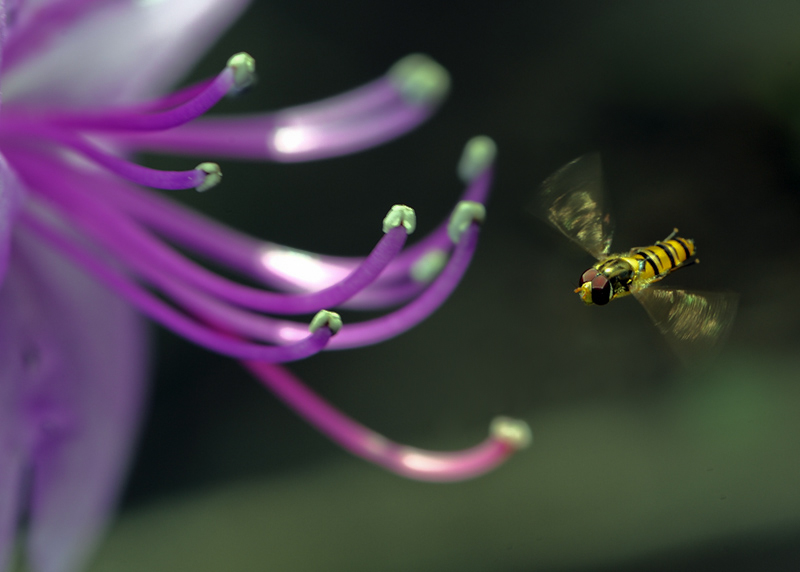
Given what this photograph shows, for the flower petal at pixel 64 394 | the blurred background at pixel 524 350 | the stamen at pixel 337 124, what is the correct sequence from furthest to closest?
1. the blurred background at pixel 524 350
2. the stamen at pixel 337 124
3. the flower petal at pixel 64 394

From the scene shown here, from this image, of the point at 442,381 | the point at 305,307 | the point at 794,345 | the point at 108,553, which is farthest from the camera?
the point at 442,381

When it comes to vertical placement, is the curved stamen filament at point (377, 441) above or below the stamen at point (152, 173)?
below

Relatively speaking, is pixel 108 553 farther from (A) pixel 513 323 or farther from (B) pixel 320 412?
(A) pixel 513 323

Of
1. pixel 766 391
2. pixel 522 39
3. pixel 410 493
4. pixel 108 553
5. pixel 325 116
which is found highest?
pixel 522 39

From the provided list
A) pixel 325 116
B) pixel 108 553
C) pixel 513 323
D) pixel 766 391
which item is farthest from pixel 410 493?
pixel 325 116

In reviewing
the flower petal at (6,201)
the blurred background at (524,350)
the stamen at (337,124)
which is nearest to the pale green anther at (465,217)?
the stamen at (337,124)

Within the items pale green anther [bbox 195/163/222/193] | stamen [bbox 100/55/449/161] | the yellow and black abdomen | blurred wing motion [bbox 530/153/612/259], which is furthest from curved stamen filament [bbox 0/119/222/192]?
the yellow and black abdomen

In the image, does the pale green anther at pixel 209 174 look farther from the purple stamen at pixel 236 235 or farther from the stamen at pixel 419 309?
the stamen at pixel 419 309
